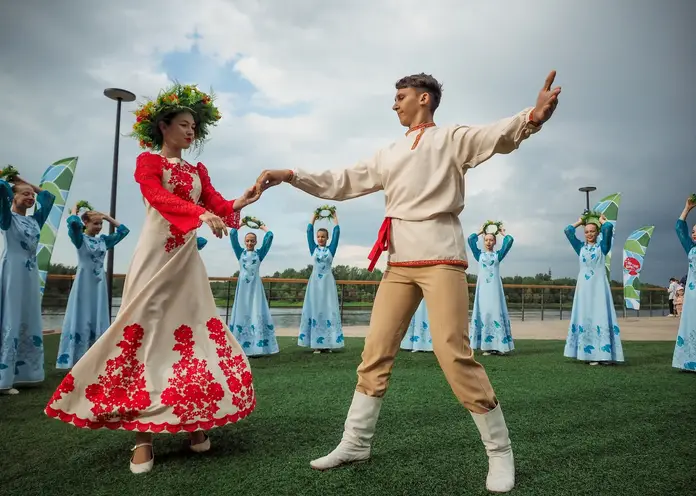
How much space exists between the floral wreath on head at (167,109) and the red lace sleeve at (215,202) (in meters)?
0.22

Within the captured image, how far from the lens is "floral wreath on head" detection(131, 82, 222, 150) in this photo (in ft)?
8.48

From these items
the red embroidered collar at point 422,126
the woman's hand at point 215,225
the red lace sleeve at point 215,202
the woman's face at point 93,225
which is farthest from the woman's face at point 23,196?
the red embroidered collar at point 422,126

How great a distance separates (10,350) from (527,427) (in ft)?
14.2

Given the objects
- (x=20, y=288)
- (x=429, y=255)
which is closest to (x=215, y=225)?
(x=429, y=255)

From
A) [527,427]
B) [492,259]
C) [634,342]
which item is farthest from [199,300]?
[634,342]

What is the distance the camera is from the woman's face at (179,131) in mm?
2600

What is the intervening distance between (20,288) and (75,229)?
1037 millimetres

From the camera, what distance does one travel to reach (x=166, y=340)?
7.88 feet

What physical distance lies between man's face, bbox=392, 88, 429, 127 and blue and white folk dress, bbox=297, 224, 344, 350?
4877 mm

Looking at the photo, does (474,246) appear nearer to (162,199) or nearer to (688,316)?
(688,316)

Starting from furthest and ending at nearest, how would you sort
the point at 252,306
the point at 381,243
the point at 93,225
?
the point at 252,306, the point at 93,225, the point at 381,243

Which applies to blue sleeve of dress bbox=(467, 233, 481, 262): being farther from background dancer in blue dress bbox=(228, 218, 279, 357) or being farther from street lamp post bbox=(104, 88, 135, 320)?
street lamp post bbox=(104, 88, 135, 320)

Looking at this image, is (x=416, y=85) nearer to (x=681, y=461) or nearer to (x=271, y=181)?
(x=271, y=181)

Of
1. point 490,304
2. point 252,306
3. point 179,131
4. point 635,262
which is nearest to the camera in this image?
point 179,131
